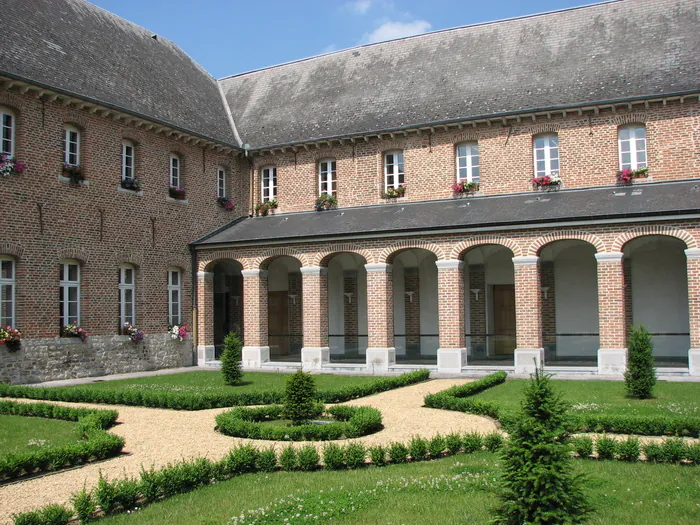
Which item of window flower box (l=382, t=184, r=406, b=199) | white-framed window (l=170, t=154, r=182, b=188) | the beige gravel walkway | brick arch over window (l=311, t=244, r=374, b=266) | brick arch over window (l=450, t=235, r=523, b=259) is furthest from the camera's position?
window flower box (l=382, t=184, r=406, b=199)

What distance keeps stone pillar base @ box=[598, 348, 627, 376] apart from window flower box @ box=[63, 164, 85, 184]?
561 inches

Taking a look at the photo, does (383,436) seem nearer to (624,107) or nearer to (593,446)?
(593,446)

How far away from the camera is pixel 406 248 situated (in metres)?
19.3

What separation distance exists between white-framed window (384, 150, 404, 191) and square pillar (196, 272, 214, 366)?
21.6ft

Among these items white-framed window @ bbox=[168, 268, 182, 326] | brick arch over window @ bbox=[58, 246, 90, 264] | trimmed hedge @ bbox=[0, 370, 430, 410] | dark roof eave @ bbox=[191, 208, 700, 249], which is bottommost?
trimmed hedge @ bbox=[0, 370, 430, 410]

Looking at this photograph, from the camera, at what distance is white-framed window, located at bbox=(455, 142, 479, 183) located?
2152cm

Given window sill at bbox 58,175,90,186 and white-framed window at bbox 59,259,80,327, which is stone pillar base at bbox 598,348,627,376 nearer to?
white-framed window at bbox 59,259,80,327

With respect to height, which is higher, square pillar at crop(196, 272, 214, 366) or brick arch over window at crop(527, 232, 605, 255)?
brick arch over window at crop(527, 232, 605, 255)

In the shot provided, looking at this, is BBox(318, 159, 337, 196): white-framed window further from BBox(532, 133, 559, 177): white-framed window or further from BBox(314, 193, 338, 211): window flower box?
BBox(532, 133, 559, 177): white-framed window

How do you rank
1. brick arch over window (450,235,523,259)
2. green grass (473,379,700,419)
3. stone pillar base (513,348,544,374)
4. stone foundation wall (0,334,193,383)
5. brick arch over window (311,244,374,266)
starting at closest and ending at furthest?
green grass (473,379,700,419)
stone foundation wall (0,334,193,383)
stone pillar base (513,348,544,374)
brick arch over window (450,235,523,259)
brick arch over window (311,244,374,266)

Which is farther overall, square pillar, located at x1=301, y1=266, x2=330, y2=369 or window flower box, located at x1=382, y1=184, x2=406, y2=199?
window flower box, located at x1=382, y1=184, x2=406, y2=199

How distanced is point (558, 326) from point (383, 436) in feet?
41.7

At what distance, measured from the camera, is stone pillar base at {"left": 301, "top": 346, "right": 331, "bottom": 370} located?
20.2 m

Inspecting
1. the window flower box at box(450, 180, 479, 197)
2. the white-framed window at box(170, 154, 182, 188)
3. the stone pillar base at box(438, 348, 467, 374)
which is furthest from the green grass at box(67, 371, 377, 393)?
the window flower box at box(450, 180, 479, 197)
